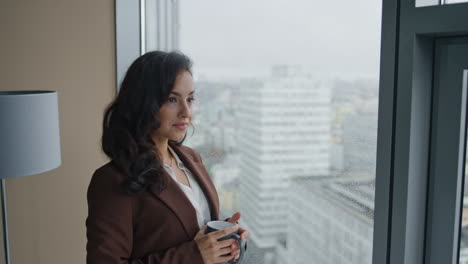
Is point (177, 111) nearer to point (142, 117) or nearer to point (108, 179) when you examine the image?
point (142, 117)

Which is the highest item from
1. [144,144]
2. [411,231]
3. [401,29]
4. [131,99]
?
[401,29]

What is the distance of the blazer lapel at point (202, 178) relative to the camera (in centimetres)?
132

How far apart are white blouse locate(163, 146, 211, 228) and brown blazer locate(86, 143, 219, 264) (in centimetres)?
6

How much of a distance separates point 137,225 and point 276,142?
675mm

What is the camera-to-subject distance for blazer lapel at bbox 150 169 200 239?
1.18 metres

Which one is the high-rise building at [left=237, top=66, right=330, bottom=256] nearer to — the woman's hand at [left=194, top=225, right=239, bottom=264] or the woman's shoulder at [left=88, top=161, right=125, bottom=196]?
the woman's hand at [left=194, top=225, right=239, bottom=264]

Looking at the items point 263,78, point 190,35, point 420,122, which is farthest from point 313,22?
point 190,35

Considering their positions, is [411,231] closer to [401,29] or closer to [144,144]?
[401,29]

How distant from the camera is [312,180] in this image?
5.11 ft

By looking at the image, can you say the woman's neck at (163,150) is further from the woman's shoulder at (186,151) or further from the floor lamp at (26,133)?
the floor lamp at (26,133)

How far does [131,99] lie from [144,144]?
0.42 ft

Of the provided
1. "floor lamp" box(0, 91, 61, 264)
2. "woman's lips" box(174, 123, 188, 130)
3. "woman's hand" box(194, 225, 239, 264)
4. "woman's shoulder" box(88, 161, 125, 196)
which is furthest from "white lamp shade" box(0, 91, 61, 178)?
"woman's hand" box(194, 225, 239, 264)

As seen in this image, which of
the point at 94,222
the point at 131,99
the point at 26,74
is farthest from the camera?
the point at 26,74

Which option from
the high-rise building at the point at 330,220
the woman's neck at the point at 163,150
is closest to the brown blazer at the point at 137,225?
the woman's neck at the point at 163,150
